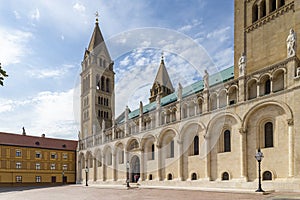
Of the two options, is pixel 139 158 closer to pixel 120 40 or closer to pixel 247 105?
pixel 247 105

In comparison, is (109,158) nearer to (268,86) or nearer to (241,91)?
(241,91)

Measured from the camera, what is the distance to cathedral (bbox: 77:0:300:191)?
88.0ft

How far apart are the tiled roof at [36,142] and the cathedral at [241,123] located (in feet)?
87.5

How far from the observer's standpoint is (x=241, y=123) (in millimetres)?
30422

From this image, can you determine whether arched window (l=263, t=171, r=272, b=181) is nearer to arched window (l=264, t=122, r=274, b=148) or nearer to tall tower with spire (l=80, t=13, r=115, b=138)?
arched window (l=264, t=122, r=274, b=148)

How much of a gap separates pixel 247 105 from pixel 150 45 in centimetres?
1210

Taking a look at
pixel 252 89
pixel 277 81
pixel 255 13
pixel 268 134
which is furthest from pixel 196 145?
pixel 255 13

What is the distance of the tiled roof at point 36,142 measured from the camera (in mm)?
62847

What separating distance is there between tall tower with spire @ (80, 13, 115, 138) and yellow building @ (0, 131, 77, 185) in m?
7.04

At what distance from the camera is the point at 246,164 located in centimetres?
2978

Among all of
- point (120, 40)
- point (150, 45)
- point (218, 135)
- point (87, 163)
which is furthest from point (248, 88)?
point (87, 163)

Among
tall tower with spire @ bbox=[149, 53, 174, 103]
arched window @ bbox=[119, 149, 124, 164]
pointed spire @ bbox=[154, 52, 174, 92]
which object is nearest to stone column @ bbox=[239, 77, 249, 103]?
arched window @ bbox=[119, 149, 124, 164]

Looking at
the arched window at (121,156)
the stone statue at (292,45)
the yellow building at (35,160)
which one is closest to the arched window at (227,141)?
the stone statue at (292,45)

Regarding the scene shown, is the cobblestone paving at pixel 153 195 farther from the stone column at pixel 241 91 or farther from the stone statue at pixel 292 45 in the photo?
the stone statue at pixel 292 45
